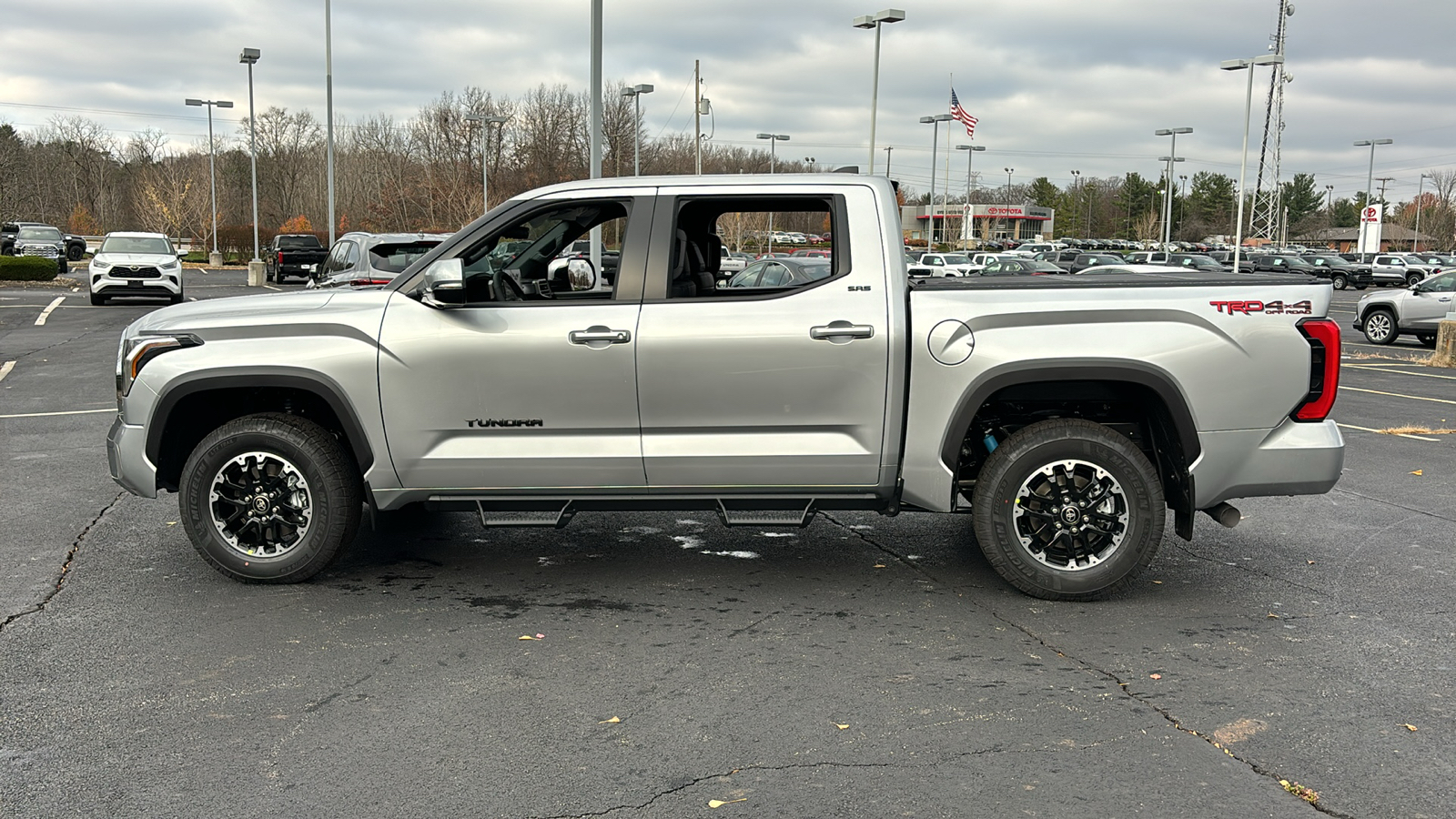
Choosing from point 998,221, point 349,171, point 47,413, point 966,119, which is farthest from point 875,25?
point 998,221

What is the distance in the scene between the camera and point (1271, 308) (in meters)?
5.34

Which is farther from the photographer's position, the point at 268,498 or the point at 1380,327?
the point at 1380,327

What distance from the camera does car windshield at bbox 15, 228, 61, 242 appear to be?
154ft

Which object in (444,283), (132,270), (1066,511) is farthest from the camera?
(132,270)

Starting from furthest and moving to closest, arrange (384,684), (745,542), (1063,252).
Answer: (1063,252) → (745,542) → (384,684)

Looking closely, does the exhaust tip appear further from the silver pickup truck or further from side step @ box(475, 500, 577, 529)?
side step @ box(475, 500, 577, 529)

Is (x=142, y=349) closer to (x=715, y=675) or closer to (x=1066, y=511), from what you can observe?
Answer: (x=715, y=675)

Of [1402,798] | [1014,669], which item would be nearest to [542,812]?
[1014,669]

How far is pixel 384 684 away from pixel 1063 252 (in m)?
60.7

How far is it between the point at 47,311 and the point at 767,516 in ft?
84.0

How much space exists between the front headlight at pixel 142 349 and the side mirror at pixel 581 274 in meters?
1.80

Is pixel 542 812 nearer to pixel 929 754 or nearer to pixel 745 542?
pixel 929 754

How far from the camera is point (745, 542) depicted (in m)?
6.77

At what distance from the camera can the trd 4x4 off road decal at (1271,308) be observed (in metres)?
5.34
